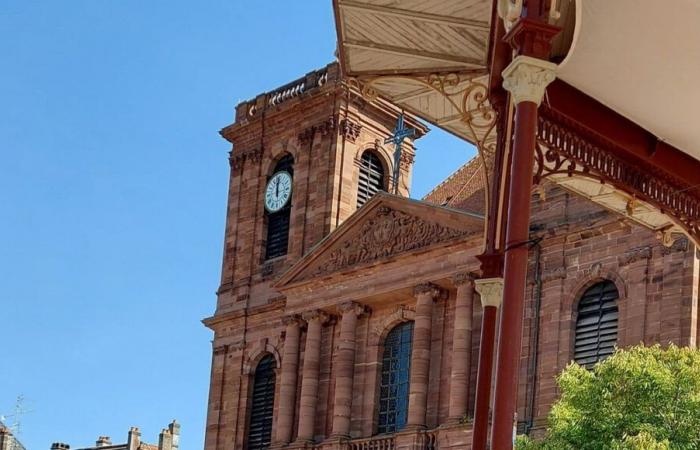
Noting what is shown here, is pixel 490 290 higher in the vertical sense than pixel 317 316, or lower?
lower

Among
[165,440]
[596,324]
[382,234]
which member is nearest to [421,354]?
[382,234]

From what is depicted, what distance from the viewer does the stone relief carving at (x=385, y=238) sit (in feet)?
110

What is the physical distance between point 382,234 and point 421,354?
135 inches

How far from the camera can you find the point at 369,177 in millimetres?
40000

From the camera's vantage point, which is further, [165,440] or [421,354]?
[165,440]

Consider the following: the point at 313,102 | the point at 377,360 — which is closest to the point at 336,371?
the point at 377,360

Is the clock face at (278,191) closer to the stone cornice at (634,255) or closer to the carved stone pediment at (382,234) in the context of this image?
the carved stone pediment at (382,234)

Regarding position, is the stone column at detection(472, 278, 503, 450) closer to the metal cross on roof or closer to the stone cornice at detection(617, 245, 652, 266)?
the stone cornice at detection(617, 245, 652, 266)

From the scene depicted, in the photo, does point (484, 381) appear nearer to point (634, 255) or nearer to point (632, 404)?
point (632, 404)

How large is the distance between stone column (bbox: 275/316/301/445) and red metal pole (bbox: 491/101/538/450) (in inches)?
1016

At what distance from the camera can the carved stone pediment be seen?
33094 mm

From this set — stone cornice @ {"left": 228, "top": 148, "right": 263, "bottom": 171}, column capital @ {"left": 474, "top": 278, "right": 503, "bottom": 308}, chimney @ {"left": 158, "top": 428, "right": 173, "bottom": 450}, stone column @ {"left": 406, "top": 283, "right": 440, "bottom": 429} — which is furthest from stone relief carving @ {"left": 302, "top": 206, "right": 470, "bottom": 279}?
chimney @ {"left": 158, "top": 428, "right": 173, "bottom": 450}

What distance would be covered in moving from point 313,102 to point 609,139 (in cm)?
2677

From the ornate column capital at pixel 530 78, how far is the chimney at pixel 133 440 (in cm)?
5250
